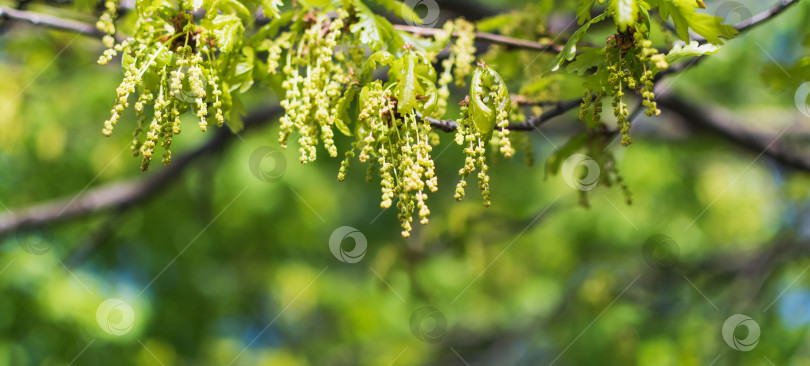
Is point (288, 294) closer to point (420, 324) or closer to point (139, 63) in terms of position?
point (420, 324)

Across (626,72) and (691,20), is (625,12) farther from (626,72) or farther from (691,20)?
(691,20)

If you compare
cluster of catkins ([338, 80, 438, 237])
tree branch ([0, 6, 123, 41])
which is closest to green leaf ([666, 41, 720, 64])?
cluster of catkins ([338, 80, 438, 237])

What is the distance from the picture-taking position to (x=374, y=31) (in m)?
2.11

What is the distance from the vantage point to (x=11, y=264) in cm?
529

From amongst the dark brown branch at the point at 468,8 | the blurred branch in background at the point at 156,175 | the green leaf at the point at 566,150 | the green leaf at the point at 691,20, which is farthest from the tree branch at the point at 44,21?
the green leaf at the point at 691,20

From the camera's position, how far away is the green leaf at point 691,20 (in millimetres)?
1797

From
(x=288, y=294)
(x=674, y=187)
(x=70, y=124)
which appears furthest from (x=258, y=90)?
(x=674, y=187)

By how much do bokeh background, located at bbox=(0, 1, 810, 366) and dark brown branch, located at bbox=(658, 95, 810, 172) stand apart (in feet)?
0.32

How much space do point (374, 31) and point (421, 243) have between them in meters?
2.64

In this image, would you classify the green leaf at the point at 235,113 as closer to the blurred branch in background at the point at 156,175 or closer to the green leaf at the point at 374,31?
the green leaf at the point at 374,31

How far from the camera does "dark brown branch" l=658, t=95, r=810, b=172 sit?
149 inches

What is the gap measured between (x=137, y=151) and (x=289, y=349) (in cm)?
715

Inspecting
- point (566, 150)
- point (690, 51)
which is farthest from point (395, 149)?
point (566, 150)

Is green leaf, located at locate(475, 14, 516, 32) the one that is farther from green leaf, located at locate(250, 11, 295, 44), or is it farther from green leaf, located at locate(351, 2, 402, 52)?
green leaf, located at locate(250, 11, 295, 44)
